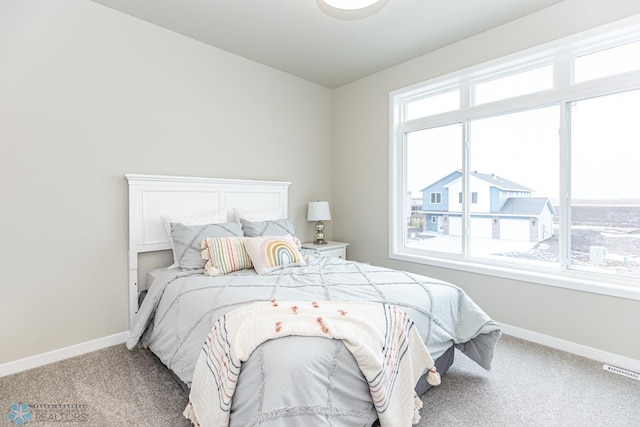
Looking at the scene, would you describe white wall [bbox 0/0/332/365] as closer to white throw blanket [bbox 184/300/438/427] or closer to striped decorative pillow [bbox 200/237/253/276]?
striped decorative pillow [bbox 200/237/253/276]

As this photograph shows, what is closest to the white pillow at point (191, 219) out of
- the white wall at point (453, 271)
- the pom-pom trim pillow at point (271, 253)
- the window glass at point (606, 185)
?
the pom-pom trim pillow at point (271, 253)

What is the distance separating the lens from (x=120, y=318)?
264cm

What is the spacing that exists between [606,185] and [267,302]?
268 centimetres

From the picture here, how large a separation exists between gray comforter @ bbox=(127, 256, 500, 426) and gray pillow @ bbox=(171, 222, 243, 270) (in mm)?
109

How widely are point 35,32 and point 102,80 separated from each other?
0.46 metres

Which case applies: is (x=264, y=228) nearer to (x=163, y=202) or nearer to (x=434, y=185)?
(x=163, y=202)

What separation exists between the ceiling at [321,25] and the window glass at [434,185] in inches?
35.8

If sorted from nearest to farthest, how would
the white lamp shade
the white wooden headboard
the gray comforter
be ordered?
the gray comforter, the white wooden headboard, the white lamp shade

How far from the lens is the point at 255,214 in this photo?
3.17 m

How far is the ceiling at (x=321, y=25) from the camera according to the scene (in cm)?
250

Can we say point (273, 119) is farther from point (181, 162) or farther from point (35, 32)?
point (35, 32)

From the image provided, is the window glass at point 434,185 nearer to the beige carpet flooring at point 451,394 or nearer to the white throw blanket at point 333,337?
the beige carpet flooring at point 451,394

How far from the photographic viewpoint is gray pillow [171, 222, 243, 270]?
2.44 m

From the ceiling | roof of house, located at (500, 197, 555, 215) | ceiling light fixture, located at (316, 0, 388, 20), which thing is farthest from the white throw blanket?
the ceiling
